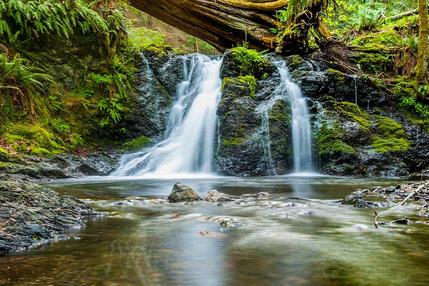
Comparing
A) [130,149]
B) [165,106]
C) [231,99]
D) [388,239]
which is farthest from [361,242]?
[165,106]

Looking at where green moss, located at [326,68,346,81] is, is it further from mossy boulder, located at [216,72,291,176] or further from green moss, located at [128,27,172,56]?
green moss, located at [128,27,172,56]

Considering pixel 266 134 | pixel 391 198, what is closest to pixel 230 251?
pixel 391 198

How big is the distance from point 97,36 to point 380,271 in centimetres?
978

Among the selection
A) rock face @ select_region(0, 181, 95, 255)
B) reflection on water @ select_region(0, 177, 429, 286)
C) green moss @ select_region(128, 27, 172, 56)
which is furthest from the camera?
green moss @ select_region(128, 27, 172, 56)

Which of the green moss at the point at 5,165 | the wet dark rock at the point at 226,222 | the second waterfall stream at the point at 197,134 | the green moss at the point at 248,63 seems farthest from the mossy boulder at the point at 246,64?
the wet dark rock at the point at 226,222

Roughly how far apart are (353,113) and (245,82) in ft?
8.43

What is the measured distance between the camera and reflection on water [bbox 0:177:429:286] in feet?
7.00

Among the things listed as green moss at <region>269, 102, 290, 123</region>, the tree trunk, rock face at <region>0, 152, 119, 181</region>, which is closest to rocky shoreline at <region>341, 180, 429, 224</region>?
green moss at <region>269, 102, 290, 123</region>

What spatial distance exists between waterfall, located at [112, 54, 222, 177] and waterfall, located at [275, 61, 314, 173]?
170 centimetres

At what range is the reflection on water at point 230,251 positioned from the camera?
2135mm

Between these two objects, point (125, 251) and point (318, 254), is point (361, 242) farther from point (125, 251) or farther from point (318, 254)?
point (125, 251)

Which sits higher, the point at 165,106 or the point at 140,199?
the point at 165,106

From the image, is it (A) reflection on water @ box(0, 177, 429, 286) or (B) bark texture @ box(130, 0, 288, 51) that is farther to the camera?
(B) bark texture @ box(130, 0, 288, 51)

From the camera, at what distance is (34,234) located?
2.79 m
